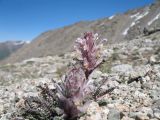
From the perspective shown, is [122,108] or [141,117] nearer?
[141,117]

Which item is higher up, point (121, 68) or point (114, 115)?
point (121, 68)

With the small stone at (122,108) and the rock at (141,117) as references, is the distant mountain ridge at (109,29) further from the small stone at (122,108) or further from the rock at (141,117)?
the rock at (141,117)

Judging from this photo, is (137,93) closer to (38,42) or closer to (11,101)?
(11,101)

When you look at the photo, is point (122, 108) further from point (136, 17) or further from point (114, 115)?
point (136, 17)

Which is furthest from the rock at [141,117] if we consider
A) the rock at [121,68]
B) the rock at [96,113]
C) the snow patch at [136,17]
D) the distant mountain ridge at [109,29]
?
the snow patch at [136,17]

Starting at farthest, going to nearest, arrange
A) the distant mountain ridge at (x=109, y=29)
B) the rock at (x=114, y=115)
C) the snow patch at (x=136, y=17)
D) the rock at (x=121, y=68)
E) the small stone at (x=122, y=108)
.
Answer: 1. the snow patch at (x=136, y=17)
2. the distant mountain ridge at (x=109, y=29)
3. the rock at (x=121, y=68)
4. the small stone at (x=122, y=108)
5. the rock at (x=114, y=115)

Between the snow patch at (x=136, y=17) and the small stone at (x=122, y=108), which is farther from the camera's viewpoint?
the snow patch at (x=136, y=17)

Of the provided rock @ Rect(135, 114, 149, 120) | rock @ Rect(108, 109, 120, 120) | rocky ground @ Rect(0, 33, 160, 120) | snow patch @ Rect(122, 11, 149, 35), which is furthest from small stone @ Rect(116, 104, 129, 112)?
snow patch @ Rect(122, 11, 149, 35)

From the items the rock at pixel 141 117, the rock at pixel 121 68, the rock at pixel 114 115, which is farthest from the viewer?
the rock at pixel 121 68

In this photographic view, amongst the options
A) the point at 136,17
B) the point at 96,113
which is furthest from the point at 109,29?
the point at 96,113

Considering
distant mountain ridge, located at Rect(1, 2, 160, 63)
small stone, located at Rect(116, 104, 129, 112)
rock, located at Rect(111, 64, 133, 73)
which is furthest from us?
distant mountain ridge, located at Rect(1, 2, 160, 63)

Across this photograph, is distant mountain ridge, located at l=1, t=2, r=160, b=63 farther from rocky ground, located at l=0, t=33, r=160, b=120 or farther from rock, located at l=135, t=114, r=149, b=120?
rock, located at l=135, t=114, r=149, b=120
